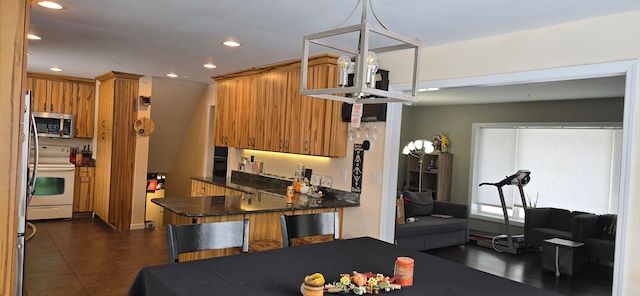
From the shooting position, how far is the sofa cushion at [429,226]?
20.1ft

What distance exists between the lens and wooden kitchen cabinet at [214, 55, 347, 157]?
4586 millimetres

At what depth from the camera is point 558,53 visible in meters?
3.02

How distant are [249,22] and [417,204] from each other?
4791mm

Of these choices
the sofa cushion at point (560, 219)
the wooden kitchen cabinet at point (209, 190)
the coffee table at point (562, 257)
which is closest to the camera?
the wooden kitchen cabinet at point (209, 190)

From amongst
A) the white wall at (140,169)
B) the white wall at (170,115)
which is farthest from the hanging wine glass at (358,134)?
the white wall at (170,115)

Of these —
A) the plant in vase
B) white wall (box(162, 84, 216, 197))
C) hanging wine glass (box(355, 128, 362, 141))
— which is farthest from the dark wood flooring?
hanging wine glass (box(355, 128, 362, 141))

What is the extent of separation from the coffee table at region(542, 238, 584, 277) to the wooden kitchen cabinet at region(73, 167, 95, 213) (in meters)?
6.62

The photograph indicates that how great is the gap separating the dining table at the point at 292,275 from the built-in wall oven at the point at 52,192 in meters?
5.58

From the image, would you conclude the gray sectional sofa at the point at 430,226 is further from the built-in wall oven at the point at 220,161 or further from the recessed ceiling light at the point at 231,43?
the recessed ceiling light at the point at 231,43

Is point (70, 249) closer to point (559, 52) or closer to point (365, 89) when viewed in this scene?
point (365, 89)

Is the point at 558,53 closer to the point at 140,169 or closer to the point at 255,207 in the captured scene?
the point at 255,207

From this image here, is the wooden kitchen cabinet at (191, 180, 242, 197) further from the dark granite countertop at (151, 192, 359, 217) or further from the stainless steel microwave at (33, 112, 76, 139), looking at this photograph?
the stainless steel microwave at (33, 112, 76, 139)

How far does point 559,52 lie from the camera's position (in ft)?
9.89

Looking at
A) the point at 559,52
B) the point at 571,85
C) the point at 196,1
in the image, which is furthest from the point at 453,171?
the point at 196,1
